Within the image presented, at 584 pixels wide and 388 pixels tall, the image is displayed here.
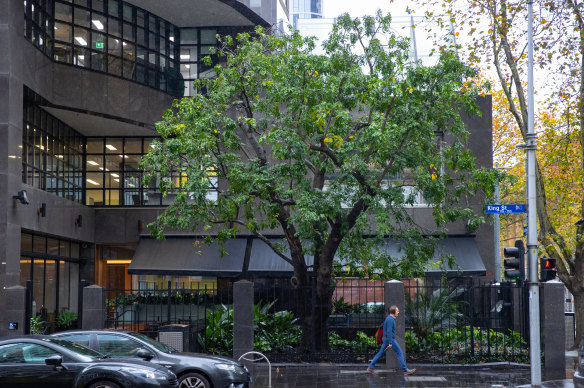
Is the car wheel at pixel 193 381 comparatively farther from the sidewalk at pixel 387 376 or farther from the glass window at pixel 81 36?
the glass window at pixel 81 36

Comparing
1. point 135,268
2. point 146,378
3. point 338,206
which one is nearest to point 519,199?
point 135,268

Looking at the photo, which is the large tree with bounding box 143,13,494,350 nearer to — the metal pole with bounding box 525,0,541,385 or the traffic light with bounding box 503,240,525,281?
the metal pole with bounding box 525,0,541,385

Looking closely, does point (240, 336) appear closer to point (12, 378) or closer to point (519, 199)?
point (12, 378)

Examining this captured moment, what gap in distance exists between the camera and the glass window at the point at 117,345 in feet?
40.8

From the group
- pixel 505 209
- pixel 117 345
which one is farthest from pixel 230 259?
pixel 117 345

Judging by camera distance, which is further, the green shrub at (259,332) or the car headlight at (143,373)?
the green shrub at (259,332)

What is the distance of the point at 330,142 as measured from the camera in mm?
17266

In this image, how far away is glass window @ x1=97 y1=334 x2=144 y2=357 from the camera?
12.4 m

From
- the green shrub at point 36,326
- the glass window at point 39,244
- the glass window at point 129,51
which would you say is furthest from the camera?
the glass window at point 129,51

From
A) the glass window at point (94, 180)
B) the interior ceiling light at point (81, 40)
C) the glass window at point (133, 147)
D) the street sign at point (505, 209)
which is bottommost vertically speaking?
the street sign at point (505, 209)

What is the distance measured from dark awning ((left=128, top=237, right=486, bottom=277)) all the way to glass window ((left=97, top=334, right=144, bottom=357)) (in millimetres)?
12710

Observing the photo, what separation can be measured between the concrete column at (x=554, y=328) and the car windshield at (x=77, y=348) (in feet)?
37.4

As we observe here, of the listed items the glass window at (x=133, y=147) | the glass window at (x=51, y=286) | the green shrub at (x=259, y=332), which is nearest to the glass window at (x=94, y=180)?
the glass window at (x=133, y=147)

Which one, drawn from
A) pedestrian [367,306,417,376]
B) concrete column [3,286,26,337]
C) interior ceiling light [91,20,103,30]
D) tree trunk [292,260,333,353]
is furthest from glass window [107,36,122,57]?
pedestrian [367,306,417,376]
